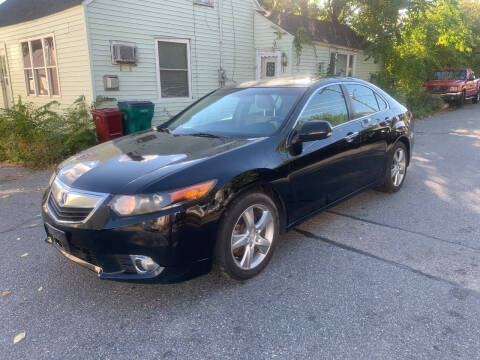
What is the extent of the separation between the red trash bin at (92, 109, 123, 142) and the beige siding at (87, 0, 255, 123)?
100cm

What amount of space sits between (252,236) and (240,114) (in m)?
1.38

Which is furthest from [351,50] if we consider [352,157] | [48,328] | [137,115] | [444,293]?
[48,328]

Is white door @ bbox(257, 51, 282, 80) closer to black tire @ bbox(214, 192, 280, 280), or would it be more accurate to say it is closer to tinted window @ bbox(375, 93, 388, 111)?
tinted window @ bbox(375, 93, 388, 111)

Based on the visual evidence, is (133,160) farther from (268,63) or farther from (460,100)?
(460,100)

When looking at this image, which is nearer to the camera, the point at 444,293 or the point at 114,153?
the point at 444,293

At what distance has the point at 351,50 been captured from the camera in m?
15.3

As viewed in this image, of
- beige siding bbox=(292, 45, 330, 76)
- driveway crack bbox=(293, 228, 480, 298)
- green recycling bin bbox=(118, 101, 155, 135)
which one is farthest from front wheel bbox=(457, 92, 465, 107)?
driveway crack bbox=(293, 228, 480, 298)

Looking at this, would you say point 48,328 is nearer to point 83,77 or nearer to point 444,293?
point 444,293

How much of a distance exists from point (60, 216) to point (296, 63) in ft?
35.9

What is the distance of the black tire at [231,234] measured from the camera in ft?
8.73

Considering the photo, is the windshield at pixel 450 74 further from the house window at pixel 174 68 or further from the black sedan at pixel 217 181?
the black sedan at pixel 217 181

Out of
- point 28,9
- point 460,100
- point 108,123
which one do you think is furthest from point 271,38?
point 460,100

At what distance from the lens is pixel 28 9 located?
1060 centimetres

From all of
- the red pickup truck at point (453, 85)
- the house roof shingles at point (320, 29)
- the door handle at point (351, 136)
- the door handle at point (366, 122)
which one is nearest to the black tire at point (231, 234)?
the door handle at point (351, 136)
